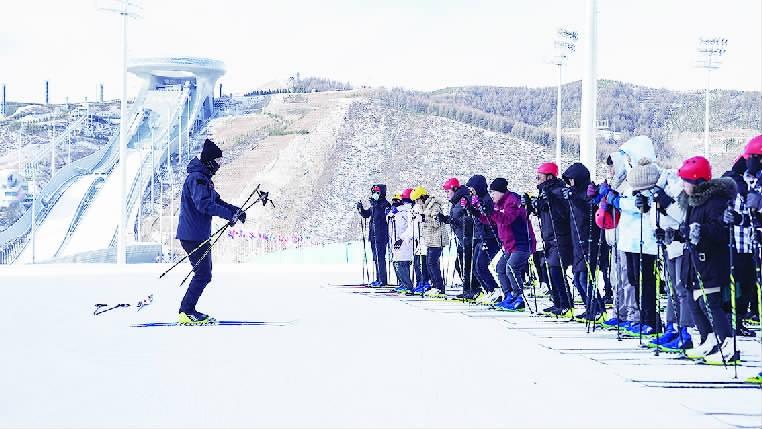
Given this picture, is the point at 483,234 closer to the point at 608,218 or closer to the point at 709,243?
the point at 608,218

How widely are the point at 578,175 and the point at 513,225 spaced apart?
2217 millimetres

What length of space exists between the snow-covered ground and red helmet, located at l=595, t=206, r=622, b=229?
1153 mm

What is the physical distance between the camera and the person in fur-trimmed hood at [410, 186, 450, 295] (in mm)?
18766

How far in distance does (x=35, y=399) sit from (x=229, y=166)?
8525 cm

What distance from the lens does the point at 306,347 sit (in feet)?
36.7

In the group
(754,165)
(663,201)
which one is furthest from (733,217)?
(663,201)

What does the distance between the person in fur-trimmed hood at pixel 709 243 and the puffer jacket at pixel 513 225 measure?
5972 mm

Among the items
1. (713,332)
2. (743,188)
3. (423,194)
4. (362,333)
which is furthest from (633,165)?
(423,194)

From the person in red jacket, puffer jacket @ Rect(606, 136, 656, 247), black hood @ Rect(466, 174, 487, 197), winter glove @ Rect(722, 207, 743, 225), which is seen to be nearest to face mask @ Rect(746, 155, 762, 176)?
puffer jacket @ Rect(606, 136, 656, 247)

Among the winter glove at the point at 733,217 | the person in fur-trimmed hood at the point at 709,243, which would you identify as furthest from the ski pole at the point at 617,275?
the winter glove at the point at 733,217

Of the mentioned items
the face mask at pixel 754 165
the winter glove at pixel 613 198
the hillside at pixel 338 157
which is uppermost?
the hillside at pixel 338 157

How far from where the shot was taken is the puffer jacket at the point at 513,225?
614 inches

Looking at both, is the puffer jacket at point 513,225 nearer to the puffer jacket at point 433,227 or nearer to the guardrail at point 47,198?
the puffer jacket at point 433,227

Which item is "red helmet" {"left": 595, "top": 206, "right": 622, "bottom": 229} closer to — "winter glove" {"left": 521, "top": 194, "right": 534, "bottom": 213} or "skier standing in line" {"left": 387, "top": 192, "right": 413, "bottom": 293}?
"winter glove" {"left": 521, "top": 194, "right": 534, "bottom": 213}
